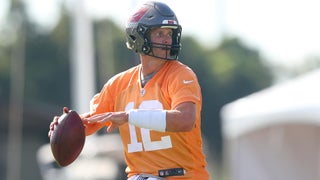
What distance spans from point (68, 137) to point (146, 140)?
1.75ft

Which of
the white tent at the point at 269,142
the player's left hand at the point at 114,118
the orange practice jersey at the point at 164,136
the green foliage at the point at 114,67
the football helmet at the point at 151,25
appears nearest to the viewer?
the player's left hand at the point at 114,118

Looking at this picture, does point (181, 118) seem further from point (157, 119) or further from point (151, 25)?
point (151, 25)

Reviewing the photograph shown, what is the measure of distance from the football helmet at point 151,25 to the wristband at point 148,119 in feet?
1.92

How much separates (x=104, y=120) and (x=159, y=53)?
0.73 m

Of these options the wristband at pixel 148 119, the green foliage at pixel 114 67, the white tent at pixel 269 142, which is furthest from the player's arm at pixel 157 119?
the green foliage at pixel 114 67

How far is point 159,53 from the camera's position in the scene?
8.28 m

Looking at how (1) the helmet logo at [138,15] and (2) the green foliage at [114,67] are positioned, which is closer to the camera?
(1) the helmet logo at [138,15]

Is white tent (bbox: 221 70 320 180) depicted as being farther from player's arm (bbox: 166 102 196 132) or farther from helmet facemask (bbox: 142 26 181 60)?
player's arm (bbox: 166 102 196 132)

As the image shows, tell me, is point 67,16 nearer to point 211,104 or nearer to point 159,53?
point 211,104

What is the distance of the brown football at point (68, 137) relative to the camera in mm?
8148

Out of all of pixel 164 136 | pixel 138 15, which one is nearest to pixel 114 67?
pixel 138 15

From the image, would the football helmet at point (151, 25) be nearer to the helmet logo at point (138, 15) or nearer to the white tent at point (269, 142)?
the helmet logo at point (138, 15)

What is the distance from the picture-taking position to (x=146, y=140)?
324 inches

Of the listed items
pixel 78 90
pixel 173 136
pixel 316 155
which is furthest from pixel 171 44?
pixel 78 90
